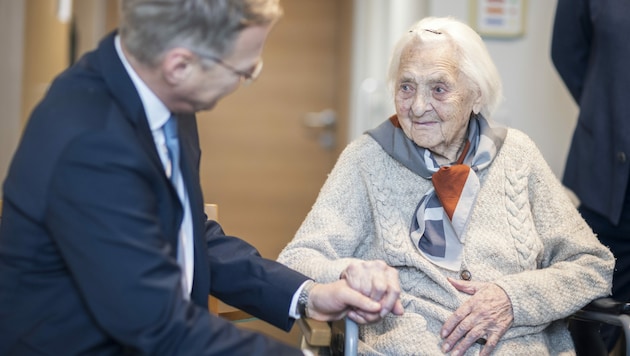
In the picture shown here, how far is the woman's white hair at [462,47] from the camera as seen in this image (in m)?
2.02

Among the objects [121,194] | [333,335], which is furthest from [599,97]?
[121,194]

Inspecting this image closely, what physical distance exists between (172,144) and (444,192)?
0.81 meters

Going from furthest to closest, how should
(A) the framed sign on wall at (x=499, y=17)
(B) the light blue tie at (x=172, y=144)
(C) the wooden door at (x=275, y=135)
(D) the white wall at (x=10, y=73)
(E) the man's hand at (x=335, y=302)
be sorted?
1. (C) the wooden door at (x=275, y=135)
2. (D) the white wall at (x=10, y=73)
3. (A) the framed sign on wall at (x=499, y=17)
4. (E) the man's hand at (x=335, y=302)
5. (B) the light blue tie at (x=172, y=144)

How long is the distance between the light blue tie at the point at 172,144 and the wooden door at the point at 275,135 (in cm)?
326

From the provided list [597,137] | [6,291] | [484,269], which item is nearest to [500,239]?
[484,269]

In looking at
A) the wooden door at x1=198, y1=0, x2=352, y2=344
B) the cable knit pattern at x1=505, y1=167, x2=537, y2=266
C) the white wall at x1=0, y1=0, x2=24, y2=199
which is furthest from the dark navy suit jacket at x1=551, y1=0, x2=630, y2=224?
the white wall at x1=0, y1=0, x2=24, y2=199

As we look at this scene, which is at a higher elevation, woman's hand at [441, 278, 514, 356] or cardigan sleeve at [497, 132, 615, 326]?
cardigan sleeve at [497, 132, 615, 326]

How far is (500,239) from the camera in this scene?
77.0 inches

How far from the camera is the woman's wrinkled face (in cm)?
199

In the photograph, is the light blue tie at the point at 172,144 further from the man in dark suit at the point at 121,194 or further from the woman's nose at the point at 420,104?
the woman's nose at the point at 420,104

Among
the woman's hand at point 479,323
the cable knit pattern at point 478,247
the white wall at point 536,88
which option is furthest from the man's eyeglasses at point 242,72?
the white wall at point 536,88

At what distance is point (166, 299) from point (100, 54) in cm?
44

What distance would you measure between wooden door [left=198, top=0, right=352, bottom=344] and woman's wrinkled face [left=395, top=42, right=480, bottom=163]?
2.65 m

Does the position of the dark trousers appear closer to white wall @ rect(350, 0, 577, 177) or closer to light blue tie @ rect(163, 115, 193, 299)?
white wall @ rect(350, 0, 577, 177)
